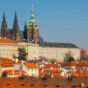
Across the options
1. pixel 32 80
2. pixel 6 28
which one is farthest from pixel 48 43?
pixel 32 80

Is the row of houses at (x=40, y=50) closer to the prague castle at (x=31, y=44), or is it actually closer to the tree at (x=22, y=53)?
the prague castle at (x=31, y=44)

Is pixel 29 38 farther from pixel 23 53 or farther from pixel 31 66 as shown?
pixel 31 66

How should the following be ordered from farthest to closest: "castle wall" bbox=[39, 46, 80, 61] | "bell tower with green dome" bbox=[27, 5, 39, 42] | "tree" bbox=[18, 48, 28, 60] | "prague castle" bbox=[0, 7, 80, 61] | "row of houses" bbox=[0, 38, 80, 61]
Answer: "bell tower with green dome" bbox=[27, 5, 39, 42]
"castle wall" bbox=[39, 46, 80, 61]
"prague castle" bbox=[0, 7, 80, 61]
"row of houses" bbox=[0, 38, 80, 61]
"tree" bbox=[18, 48, 28, 60]

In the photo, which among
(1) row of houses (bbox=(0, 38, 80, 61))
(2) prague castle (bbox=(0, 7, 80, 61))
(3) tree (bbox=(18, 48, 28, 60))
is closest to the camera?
(3) tree (bbox=(18, 48, 28, 60))

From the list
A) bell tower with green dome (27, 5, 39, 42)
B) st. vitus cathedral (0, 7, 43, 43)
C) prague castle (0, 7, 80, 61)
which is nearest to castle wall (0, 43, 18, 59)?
prague castle (0, 7, 80, 61)

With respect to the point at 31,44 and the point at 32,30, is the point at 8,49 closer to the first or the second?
the point at 31,44

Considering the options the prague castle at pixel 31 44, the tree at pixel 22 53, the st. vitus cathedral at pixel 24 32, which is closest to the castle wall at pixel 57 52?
the prague castle at pixel 31 44

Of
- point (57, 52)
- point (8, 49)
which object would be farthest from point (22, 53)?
point (57, 52)

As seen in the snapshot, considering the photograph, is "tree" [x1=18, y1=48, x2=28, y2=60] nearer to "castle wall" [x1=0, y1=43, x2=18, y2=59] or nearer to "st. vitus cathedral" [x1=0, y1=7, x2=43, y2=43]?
"castle wall" [x1=0, y1=43, x2=18, y2=59]

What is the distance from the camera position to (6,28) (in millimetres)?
149250

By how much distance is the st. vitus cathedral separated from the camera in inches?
5876

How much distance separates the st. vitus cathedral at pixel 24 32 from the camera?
149 m

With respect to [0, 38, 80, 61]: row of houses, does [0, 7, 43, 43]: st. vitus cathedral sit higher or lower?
higher

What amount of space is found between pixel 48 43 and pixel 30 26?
9830mm
